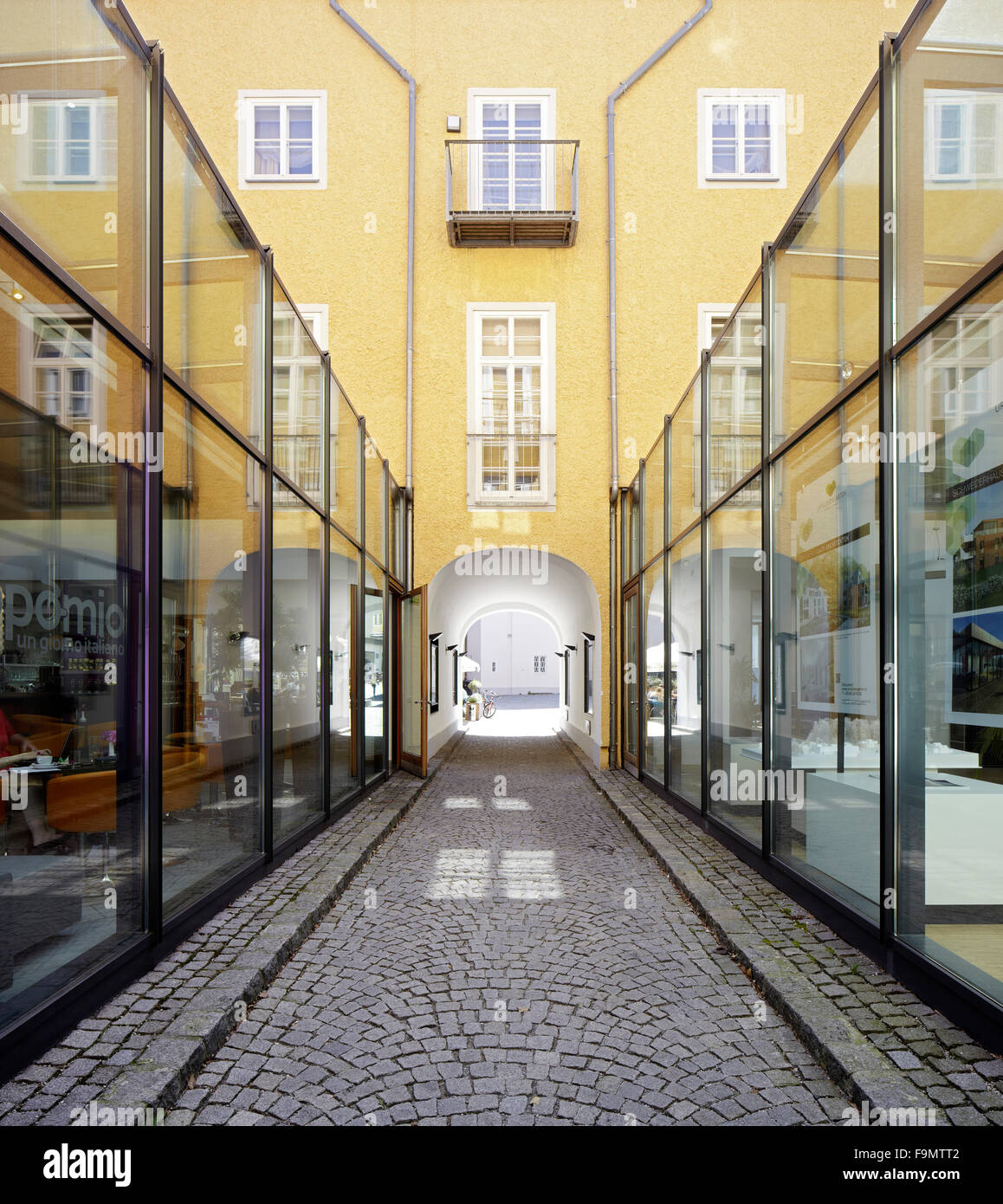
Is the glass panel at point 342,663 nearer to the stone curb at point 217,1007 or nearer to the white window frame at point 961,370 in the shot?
the stone curb at point 217,1007

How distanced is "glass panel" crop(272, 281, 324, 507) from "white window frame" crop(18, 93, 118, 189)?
8.85ft

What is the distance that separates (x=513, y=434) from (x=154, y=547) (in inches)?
397

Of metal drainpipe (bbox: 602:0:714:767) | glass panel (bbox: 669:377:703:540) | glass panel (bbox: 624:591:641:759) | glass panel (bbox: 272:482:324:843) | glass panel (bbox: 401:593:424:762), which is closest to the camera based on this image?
glass panel (bbox: 272:482:324:843)

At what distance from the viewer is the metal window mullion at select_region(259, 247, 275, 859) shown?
6.46m

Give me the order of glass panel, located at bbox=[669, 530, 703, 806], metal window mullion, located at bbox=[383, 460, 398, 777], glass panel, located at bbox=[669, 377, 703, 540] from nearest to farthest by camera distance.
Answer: glass panel, located at bbox=[669, 530, 703, 806]
glass panel, located at bbox=[669, 377, 703, 540]
metal window mullion, located at bbox=[383, 460, 398, 777]

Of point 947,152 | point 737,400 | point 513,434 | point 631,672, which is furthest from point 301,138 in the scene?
point 947,152

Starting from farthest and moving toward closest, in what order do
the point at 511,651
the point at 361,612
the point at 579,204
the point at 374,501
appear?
1. the point at 511,651
2. the point at 579,204
3. the point at 374,501
4. the point at 361,612

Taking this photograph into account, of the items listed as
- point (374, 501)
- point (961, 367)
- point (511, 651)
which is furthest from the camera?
point (511, 651)

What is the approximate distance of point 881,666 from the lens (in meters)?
4.48

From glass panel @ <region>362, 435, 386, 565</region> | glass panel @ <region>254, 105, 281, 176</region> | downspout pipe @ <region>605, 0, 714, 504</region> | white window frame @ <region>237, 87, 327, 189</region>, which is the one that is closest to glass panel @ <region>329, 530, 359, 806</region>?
glass panel @ <region>362, 435, 386, 565</region>

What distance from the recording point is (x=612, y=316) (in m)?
14.1

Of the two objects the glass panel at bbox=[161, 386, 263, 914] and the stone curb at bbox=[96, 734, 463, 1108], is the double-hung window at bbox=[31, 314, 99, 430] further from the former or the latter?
the stone curb at bbox=[96, 734, 463, 1108]

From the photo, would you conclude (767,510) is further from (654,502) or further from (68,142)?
(68,142)
